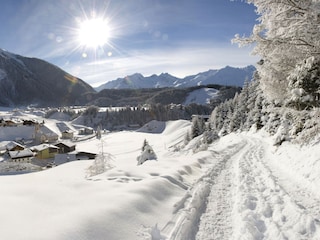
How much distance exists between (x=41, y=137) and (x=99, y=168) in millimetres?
82599

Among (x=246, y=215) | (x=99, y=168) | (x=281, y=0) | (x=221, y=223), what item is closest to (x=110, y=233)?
(x=221, y=223)

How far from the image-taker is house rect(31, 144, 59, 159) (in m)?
60.1

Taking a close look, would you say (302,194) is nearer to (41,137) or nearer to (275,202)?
(275,202)

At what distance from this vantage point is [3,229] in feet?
16.7

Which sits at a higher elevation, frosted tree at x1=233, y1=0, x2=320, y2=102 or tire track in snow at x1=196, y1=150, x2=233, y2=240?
frosted tree at x1=233, y1=0, x2=320, y2=102

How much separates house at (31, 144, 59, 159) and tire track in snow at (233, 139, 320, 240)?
59888 mm

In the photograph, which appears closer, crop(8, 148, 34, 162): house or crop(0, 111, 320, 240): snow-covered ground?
crop(0, 111, 320, 240): snow-covered ground

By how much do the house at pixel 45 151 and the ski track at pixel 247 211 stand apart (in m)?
58.4

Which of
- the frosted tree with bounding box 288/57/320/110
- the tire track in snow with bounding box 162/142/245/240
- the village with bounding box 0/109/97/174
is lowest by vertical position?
the village with bounding box 0/109/97/174

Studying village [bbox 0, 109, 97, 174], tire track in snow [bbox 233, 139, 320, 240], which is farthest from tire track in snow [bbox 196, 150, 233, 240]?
village [bbox 0, 109, 97, 174]

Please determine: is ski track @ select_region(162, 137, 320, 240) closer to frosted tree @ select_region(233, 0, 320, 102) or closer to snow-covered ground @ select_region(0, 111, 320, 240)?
snow-covered ground @ select_region(0, 111, 320, 240)

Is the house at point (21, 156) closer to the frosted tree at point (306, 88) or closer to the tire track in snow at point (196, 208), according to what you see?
the tire track in snow at point (196, 208)

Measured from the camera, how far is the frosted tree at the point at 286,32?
27.1 feet

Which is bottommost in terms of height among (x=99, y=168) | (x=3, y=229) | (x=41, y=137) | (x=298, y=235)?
(x=41, y=137)
